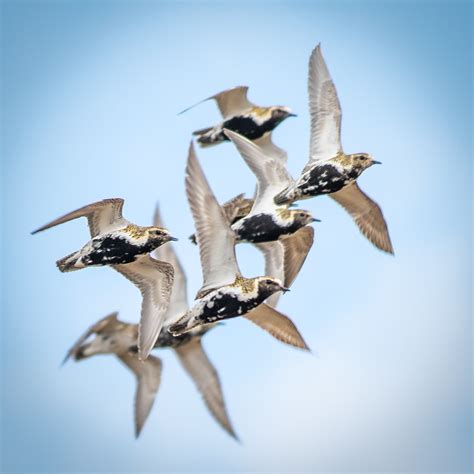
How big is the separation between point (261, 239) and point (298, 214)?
2.13 ft

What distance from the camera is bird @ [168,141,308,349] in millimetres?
17734

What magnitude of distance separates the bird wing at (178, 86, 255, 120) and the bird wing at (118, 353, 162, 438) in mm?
4720

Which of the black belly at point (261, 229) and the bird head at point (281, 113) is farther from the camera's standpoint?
the bird head at point (281, 113)

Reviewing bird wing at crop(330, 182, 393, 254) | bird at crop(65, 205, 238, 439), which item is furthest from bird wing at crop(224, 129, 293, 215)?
bird at crop(65, 205, 238, 439)

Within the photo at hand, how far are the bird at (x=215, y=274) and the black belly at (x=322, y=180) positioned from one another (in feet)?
6.65

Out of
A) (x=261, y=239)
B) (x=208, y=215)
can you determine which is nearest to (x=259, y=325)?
(x=261, y=239)

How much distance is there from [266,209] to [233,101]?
3.29m

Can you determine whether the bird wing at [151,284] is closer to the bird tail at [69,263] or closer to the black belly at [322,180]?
the bird tail at [69,263]

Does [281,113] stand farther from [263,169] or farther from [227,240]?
[227,240]

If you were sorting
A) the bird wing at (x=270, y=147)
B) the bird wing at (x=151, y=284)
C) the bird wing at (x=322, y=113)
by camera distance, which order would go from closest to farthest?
the bird wing at (x=151, y=284) < the bird wing at (x=322, y=113) < the bird wing at (x=270, y=147)

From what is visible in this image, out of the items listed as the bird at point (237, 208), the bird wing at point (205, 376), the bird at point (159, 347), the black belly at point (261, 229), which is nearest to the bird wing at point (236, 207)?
the bird at point (237, 208)

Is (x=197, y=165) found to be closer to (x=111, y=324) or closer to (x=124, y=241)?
(x=124, y=241)

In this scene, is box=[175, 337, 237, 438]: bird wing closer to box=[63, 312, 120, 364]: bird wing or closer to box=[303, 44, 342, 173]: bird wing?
box=[63, 312, 120, 364]: bird wing

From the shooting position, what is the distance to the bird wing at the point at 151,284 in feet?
61.3
